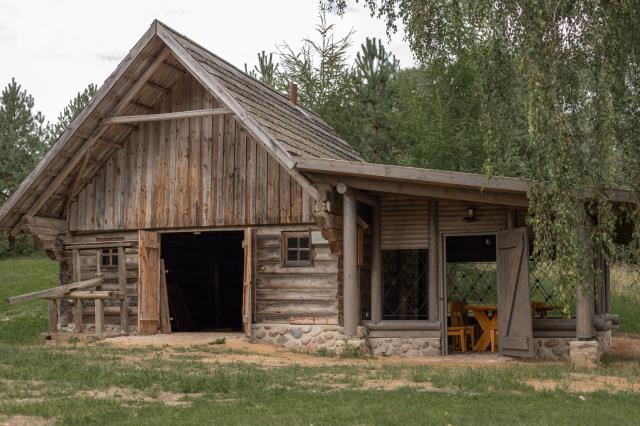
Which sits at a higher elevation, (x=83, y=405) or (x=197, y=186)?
(x=197, y=186)

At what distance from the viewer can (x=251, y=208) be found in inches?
651

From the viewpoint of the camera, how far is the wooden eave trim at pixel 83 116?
16.1m

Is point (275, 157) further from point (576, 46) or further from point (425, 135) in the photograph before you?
point (425, 135)

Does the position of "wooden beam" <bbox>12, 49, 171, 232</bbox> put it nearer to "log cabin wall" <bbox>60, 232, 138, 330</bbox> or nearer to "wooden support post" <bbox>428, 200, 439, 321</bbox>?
"log cabin wall" <bbox>60, 232, 138, 330</bbox>

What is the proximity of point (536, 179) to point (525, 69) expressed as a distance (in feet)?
5.02

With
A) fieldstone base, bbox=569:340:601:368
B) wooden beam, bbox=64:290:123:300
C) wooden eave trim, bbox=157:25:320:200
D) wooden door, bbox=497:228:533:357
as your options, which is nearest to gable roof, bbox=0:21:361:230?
wooden eave trim, bbox=157:25:320:200

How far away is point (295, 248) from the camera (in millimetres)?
16406

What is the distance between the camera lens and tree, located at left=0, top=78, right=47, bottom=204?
3941 cm

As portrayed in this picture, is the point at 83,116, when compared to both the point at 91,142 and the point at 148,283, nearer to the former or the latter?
the point at 91,142

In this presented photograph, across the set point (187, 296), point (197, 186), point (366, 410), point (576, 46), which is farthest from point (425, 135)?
point (366, 410)

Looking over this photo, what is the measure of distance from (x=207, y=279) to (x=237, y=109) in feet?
31.4

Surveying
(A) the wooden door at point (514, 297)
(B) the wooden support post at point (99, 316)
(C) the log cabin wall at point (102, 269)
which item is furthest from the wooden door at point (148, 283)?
(A) the wooden door at point (514, 297)

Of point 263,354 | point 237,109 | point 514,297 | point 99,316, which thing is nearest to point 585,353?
point 514,297

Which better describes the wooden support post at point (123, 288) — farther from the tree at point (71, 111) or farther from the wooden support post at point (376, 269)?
the tree at point (71, 111)
